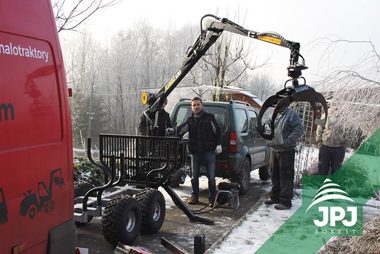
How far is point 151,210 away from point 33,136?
341 centimetres

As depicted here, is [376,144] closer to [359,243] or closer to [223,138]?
[359,243]

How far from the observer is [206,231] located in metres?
6.39

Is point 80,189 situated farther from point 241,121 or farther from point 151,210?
point 241,121

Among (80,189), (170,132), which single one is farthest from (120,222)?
(170,132)

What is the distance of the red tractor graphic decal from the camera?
274 centimetres

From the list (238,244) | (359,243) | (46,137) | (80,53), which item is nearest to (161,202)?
(238,244)

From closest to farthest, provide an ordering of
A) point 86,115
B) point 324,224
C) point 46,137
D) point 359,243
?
point 46,137 < point 359,243 < point 324,224 < point 86,115

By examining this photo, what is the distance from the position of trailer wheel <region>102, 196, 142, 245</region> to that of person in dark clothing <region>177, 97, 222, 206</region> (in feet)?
7.99

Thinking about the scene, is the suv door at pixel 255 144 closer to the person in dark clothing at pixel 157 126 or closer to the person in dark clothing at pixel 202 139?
the person in dark clothing at pixel 202 139

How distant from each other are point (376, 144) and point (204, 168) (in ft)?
11.8

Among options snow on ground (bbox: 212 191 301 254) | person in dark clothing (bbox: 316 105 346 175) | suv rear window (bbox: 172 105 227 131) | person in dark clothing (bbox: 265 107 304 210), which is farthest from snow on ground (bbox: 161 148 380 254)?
suv rear window (bbox: 172 105 227 131)

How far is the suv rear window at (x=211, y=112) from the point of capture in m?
8.72

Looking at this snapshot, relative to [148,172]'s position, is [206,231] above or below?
below

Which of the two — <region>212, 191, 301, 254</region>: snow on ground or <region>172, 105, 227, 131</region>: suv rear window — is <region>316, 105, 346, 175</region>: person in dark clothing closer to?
<region>212, 191, 301, 254</region>: snow on ground
